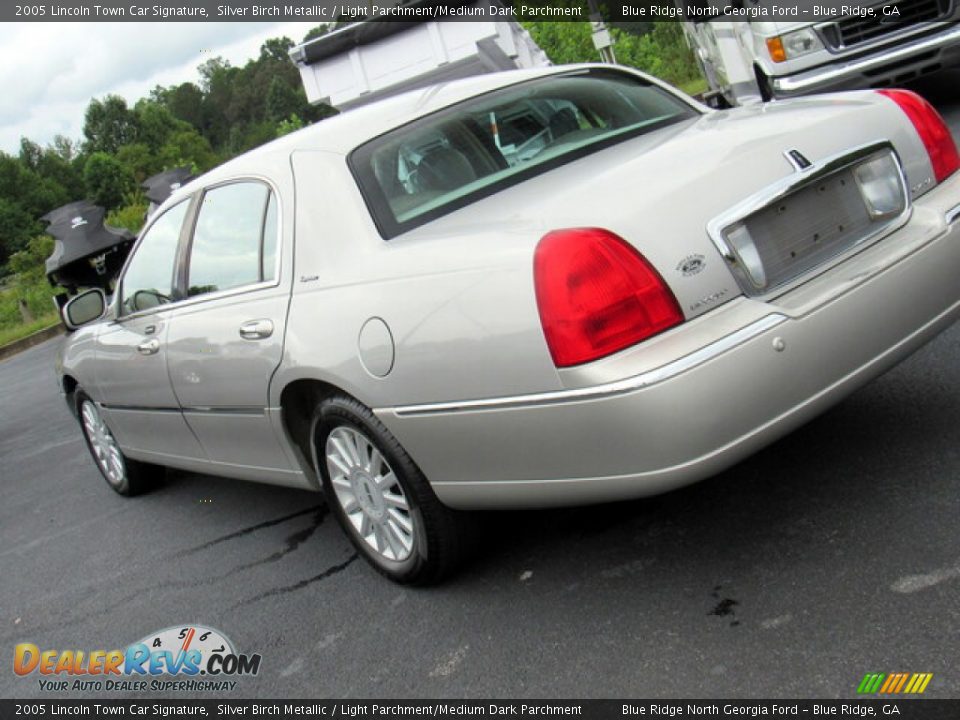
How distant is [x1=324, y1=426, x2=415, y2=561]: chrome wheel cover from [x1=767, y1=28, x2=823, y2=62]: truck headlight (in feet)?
23.1

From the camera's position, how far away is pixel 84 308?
547cm

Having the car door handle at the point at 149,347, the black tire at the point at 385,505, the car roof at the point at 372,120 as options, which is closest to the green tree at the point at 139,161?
the car door handle at the point at 149,347

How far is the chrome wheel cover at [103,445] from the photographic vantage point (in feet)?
19.4

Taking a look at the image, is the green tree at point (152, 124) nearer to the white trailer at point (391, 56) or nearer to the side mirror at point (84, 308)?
the white trailer at point (391, 56)

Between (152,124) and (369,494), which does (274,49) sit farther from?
(369,494)

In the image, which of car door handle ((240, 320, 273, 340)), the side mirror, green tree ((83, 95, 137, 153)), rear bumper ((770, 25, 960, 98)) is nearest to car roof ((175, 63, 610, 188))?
car door handle ((240, 320, 273, 340))

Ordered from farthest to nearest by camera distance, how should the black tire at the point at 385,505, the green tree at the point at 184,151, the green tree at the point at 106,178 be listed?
the green tree at the point at 184,151 → the green tree at the point at 106,178 → the black tire at the point at 385,505

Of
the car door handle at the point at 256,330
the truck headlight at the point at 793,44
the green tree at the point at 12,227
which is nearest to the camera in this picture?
the car door handle at the point at 256,330

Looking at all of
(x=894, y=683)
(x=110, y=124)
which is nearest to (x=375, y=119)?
(x=894, y=683)

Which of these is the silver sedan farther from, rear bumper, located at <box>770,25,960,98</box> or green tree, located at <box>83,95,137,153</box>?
green tree, located at <box>83,95,137,153</box>

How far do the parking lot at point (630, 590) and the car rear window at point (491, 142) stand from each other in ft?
3.63

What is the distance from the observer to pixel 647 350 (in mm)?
2781

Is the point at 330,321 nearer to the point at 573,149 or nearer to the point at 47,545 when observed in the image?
the point at 573,149

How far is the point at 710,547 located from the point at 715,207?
110 centimetres
